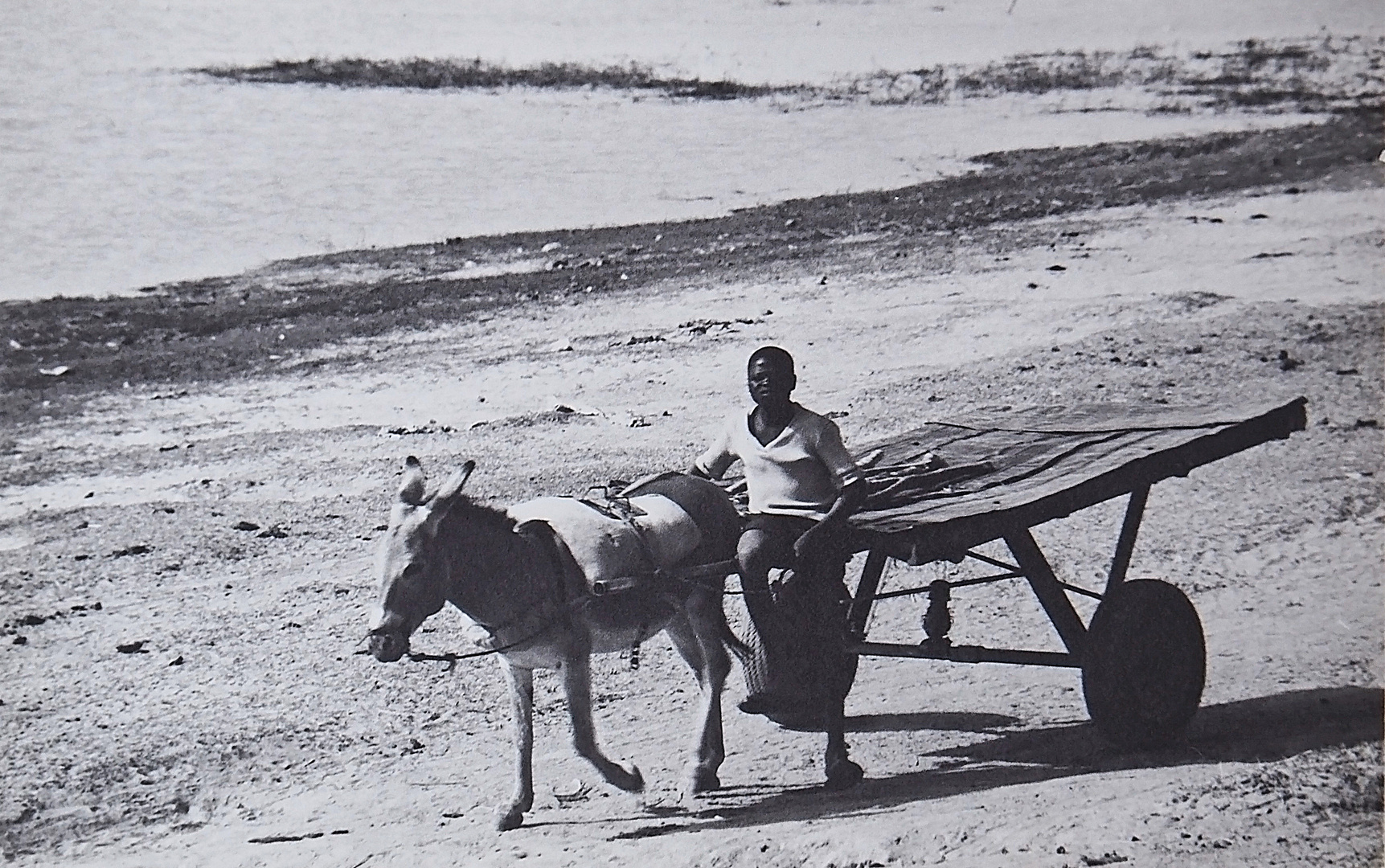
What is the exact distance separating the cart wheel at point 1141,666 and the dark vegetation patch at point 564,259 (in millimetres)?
1636

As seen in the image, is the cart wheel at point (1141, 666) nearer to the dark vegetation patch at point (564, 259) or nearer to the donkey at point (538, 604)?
the donkey at point (538, 604)

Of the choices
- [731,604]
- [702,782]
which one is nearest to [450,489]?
[702,782]

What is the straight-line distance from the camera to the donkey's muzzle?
3.65 metres

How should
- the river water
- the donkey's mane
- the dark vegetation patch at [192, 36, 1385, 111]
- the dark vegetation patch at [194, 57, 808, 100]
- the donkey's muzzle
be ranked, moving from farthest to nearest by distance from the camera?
the dark vegetation patch at [192, 36, 1385, 111] → the dark vegetation patch at [194, 57, 808, 100] → the river water → the donkey's mane → the donkey's muzzle

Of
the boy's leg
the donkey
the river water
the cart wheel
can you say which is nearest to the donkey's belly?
the donkey

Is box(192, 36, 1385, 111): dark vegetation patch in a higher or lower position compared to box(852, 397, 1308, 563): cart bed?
higher

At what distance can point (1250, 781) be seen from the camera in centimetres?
397

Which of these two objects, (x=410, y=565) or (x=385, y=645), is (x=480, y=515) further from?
(x=385, y=645)

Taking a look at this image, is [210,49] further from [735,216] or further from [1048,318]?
[1048,318]

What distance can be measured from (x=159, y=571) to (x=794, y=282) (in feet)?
6.80

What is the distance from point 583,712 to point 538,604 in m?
0.30

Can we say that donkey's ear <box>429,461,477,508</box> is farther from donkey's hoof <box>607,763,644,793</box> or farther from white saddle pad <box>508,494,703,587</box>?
donkey's hoof <box>607,763,644,793</box>

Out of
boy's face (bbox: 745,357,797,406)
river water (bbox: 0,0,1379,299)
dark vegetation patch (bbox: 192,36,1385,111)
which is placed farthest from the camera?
dark vegetation patch (bbox: 192,36,1385,111)

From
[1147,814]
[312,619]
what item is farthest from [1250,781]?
[312,619]
